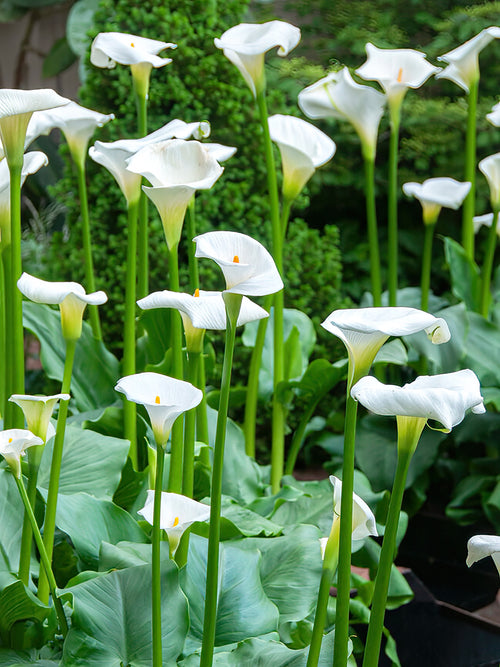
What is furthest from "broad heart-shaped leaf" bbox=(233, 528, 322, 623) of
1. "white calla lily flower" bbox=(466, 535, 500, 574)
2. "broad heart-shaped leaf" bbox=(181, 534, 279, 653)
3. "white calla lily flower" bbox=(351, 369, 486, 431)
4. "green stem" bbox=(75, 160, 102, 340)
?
"green stem" bbox=(75, 160, 102, 340)

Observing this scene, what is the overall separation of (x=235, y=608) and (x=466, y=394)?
0.43 meters

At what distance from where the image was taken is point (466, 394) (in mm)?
529

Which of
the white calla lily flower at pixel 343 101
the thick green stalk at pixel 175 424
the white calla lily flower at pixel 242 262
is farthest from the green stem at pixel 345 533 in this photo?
the white calla lily flower at pixel 343 101

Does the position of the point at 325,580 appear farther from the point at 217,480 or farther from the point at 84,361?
the point at 84,361

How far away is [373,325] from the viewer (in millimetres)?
549

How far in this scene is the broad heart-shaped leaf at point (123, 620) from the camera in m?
0.73

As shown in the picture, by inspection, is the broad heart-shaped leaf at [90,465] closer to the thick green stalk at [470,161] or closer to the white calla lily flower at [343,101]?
the white calla lily flower at [343,101]

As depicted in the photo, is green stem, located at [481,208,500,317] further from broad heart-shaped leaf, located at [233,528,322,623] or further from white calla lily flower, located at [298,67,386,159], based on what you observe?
broad heart-shaped leaf, located at [233,528,322,623]

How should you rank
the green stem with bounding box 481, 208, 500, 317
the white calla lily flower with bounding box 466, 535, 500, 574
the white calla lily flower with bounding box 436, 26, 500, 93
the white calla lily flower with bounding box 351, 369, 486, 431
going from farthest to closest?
the green stem with bounding box 481, 208, 500, 317 < the white calla lily flower with bounding box 436, 26, 500, 93 < the white calla lily flower with bounding box 466, 535, 500, 574 < the white calla lily flower with bounding box 351, 369, 486, 431

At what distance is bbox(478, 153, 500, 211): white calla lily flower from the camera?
1533 millimetres

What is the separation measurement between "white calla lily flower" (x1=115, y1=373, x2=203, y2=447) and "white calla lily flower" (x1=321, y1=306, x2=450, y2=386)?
125mm

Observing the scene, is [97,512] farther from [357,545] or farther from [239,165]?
[239,165]

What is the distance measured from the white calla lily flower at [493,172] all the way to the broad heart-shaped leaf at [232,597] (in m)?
0.98

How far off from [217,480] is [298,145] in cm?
78
